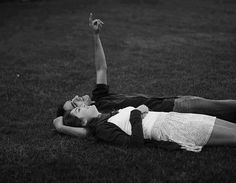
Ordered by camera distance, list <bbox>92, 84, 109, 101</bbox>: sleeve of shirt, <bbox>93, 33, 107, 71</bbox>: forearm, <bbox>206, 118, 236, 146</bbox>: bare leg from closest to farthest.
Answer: <bbox>206, 118, 236, 146</bbox>: bare leg < <bbox>92, 84, 109, 101</bbox>: sleeve of shirt < <bbox>93, 33, 107, 71</bbox>: forearm

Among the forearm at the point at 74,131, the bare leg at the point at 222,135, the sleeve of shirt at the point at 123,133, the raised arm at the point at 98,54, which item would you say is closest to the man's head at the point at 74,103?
the forearm at the point at 74,131

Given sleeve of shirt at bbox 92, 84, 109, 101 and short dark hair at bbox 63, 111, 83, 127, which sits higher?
sleeve of shirt at bbox 92, 84, 109, 101

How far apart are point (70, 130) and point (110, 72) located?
3.13 meters

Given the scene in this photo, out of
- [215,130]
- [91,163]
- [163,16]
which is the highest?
[163,16]

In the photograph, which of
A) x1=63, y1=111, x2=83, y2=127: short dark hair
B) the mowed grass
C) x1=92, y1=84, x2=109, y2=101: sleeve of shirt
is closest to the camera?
the mowed grass

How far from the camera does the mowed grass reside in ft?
12.8

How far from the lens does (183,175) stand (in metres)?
3.66

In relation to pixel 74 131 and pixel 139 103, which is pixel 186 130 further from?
pixel 74 131

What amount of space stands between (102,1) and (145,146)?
12650mm

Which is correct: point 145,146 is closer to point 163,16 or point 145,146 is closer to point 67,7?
point 163,16

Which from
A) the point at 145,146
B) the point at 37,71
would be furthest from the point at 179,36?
the point at 145,146

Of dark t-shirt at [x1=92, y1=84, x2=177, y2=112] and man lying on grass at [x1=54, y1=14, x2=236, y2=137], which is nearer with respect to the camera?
man lying on grass at [x1=54, y1=14, x2=236, y2=137]

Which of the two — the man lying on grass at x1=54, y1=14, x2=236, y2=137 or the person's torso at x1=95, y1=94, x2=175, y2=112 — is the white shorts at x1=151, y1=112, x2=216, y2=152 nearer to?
the man lying on grass at x1=54, y1=14, x2=236, y2=137

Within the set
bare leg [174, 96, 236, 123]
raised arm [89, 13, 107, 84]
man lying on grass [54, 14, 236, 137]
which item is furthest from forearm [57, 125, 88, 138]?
bare leg [174, 96, 236, 123]
